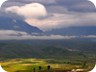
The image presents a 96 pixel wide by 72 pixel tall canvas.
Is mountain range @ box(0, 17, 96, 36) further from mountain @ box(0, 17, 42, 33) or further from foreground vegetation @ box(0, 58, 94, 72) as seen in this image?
foreground vegetation @ box(0, 58, 94, 72)

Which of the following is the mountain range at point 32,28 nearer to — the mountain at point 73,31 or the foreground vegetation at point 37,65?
the mountain at point 73,31

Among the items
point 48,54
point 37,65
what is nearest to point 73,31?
point 48,54

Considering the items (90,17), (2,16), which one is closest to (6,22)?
(2,16)

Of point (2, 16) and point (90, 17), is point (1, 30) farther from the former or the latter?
point (90, 17)

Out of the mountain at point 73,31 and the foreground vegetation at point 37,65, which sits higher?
the mountain at point 73,31

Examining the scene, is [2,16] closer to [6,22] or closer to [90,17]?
[6,22]

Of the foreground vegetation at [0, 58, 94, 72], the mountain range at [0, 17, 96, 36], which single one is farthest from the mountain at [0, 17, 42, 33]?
the foreground vegetation at [0, 58, 94, 72]

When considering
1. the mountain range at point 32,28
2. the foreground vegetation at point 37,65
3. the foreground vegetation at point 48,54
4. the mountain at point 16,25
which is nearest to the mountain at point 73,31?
the mountain range at point 32,28
